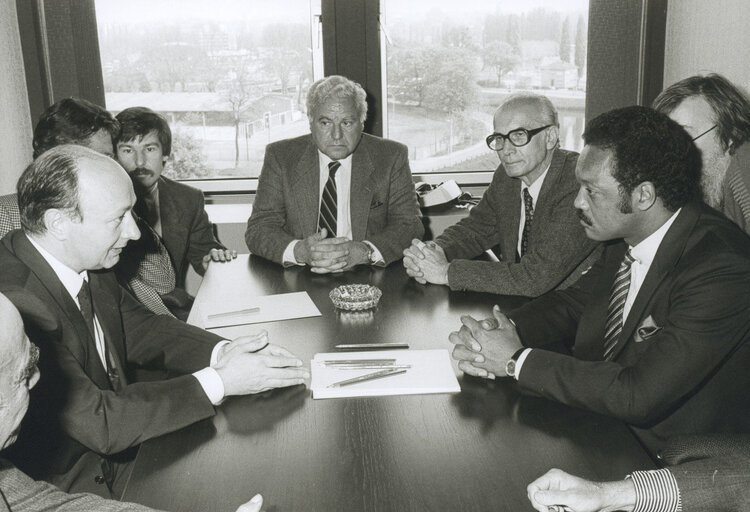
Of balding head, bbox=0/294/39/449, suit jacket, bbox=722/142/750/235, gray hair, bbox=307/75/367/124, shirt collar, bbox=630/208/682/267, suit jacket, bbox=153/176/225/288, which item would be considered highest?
gray hair, bbox=307/75/367/124

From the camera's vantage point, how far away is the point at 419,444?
4.67ft

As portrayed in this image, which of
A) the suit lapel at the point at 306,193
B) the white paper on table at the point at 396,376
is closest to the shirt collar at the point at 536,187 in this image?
the suit lapel at the point at 306,193

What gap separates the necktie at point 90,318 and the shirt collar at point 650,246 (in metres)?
1.45

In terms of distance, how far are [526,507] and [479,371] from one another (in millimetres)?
530

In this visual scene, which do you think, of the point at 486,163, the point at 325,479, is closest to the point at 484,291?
the point at 325,479

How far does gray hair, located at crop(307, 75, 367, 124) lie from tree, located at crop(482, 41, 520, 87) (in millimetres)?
1279

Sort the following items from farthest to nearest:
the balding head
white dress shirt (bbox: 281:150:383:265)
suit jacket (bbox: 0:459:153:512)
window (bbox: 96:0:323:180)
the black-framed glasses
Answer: window (bbox: 96:0:323:180)
white dress shirt (bbox: 281:150:383:265)
the black-framed glasses
suit jacket (bbox: 0:459:153:512)
the balding head

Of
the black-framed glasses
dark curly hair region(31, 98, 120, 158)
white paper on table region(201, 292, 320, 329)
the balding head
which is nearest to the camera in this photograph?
the balding head

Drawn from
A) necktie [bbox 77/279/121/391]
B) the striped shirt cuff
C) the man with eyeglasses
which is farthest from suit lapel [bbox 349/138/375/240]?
the striped shirt cuff

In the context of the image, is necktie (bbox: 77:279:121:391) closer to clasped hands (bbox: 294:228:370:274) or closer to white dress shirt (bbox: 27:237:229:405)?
white dress shirt (bbox: 27:237:229:405)

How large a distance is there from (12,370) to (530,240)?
2101 mm

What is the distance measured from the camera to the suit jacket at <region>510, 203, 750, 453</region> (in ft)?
5.31

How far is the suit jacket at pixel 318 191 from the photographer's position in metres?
3.27

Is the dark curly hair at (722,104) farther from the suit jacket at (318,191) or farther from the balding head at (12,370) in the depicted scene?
the balding head at (12,370)
